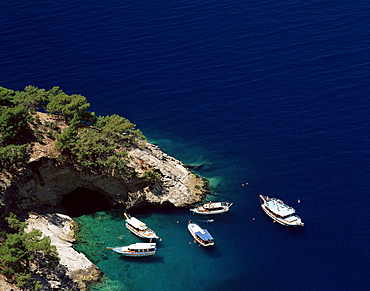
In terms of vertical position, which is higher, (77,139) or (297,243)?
(77,139)

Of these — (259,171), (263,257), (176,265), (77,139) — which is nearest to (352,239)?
(263,257)

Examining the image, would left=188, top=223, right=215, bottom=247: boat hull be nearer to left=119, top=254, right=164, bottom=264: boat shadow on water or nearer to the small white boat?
left=119, top=254, right=164, bottom=264: boat shadow on water

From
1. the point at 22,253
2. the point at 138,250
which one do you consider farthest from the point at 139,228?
the point at 22,253

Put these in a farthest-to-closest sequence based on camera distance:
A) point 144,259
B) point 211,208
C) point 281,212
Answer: point 211,208
point 281,212
point 144,259

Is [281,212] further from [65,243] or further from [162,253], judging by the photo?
[65,243]

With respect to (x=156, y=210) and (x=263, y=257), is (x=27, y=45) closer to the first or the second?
(x=156, y=210)

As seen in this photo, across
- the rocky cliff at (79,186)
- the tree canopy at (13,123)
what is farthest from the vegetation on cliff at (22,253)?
the tree canopy at (13,123)

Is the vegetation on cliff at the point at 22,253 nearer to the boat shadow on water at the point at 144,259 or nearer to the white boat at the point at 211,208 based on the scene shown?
the boat shadow on water at the point at 144,259
